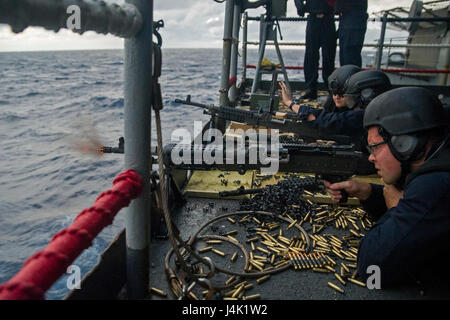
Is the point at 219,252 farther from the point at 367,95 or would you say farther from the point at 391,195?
the point at 367,95

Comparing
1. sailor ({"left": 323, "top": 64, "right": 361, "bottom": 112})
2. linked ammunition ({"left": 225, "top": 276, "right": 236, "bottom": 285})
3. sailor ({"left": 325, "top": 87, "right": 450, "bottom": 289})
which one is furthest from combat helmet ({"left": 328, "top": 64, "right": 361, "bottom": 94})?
linked ammunition ({"left": 225, "top": 276, "right": 236, "bottom": 285})

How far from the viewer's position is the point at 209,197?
4.34 meters

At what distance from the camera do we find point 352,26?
741 cm

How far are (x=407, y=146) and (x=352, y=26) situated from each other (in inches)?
233

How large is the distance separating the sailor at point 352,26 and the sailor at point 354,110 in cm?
264

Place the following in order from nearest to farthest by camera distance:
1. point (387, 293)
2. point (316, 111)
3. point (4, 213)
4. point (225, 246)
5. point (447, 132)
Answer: point (447, 132) < point (387, 293) < point (225, 246) < point (316, 111) < point (4, 213)

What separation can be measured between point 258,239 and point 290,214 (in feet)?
2.23

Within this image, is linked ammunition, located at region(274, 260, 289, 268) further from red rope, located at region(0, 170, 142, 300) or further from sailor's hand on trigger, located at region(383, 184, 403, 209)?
red rope, located at region(0, 170, 142, 300)

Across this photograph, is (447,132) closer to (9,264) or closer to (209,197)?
(209,197)

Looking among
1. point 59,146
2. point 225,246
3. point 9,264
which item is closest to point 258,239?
point 225,246

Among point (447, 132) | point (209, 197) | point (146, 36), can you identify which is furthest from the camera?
point (209, 197)

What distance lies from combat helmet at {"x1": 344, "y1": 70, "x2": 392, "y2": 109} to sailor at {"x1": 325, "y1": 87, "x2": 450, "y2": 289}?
2.18 meters

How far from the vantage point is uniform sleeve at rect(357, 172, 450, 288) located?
2.21 m
